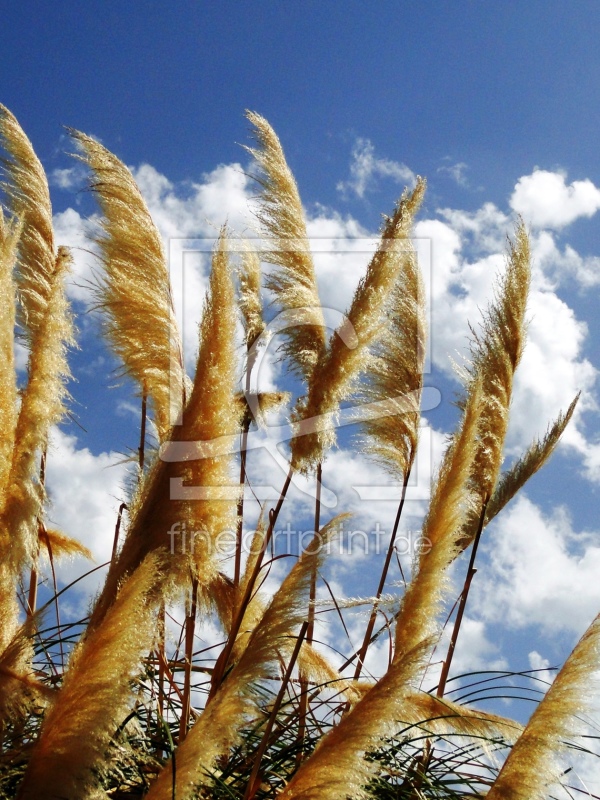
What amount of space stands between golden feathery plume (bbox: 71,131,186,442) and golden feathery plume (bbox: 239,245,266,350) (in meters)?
0.57

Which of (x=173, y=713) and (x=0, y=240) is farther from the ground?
(x=0, y=240)

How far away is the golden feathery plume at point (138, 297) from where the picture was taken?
144 inches

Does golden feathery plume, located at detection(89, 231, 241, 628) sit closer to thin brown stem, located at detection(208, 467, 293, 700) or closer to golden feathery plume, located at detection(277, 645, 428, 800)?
thin brown stem, located at detection(208, 467, 293, 700)

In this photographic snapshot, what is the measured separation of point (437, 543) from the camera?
9.92 feet

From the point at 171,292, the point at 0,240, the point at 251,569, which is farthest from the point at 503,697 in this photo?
the point at 0,240


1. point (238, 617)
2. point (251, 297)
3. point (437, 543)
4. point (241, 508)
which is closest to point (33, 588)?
point (241, 508)

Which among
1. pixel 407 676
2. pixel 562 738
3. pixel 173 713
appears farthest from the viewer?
pixel 173 713

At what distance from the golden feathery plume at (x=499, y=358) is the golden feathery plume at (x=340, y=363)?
3.30 feet

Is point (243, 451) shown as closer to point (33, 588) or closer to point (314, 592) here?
point (314, 592)

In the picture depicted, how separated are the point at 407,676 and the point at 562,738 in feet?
2.16

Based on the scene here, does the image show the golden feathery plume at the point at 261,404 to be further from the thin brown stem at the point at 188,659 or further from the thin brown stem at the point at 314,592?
the thin brown stem at the point at 188,659

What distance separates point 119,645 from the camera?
8.03 feet

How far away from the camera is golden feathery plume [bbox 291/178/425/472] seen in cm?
340

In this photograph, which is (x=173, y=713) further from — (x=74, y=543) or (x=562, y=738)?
(x=562, y=738)
